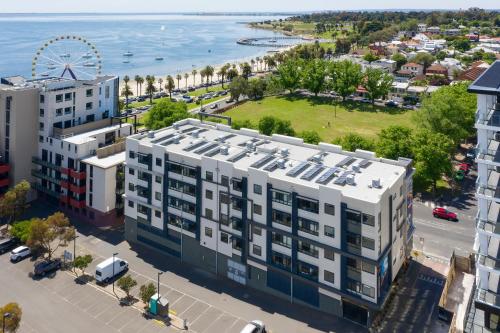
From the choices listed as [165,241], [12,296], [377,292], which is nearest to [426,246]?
[377,292]

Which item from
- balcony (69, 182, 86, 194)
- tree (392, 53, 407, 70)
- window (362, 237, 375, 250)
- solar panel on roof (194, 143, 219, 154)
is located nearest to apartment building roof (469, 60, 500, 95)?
window (362, 237, 375, 250)

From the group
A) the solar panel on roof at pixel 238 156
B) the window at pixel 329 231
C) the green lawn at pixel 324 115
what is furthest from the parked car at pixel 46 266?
the green lawn at pixel 324 115

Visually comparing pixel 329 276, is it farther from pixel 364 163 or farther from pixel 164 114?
pixel 164 114

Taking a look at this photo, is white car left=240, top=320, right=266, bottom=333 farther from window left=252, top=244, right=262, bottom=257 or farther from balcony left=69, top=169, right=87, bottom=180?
balcony left=69, top=169, right=87, bottom=180

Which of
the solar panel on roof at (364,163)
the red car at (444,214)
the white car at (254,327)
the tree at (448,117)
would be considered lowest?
the white car at (254,327)

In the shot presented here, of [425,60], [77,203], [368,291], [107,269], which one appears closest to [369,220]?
[368,291]

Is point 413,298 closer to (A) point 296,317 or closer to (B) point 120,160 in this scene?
(A) point 296,317

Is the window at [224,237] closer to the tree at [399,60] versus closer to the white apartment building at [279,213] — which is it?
the white apartment building at [279,213]

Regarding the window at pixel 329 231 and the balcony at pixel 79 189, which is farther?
the balcony at pixel 79 189
